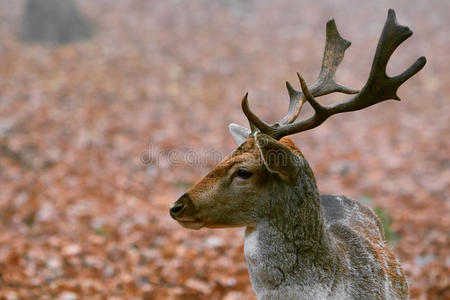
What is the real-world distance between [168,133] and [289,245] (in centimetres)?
648

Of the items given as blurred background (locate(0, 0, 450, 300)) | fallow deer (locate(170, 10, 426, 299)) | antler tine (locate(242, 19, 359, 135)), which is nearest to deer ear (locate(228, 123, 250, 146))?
antler tine (locate(242, 19, 359, 135))

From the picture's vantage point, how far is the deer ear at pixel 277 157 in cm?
239

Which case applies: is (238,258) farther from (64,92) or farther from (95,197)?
(64,92)

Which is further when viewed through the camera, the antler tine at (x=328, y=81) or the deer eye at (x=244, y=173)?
the antler tine at (x=328, y=81)

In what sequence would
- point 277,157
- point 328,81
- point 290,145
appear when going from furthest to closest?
1. point 328,81
2. point 290,145
3. point 277,157

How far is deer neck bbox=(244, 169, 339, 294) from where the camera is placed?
2.51 meters

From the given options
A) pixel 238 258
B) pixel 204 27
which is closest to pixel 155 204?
pixel 238 258

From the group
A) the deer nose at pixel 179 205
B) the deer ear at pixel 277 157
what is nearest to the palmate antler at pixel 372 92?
the deer ear at pixel 277 157

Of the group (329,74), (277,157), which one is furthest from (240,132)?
(329,74)

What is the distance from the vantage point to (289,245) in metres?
2.52

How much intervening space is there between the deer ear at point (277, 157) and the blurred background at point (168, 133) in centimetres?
248

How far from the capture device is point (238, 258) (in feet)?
17.5

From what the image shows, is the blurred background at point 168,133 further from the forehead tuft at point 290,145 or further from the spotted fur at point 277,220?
the forehead tuft at point 290,145

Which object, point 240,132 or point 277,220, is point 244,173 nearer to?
point 277,220
